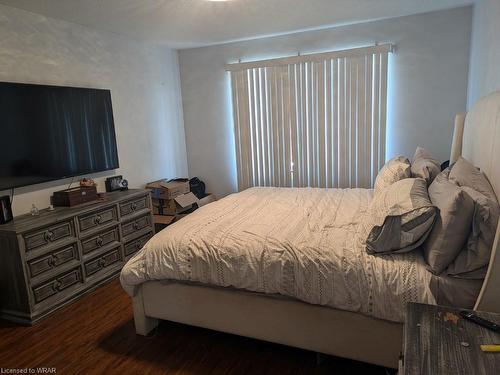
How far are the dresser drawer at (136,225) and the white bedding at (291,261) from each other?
117cm

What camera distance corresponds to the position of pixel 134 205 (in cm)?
351

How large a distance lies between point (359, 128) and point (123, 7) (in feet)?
8.86

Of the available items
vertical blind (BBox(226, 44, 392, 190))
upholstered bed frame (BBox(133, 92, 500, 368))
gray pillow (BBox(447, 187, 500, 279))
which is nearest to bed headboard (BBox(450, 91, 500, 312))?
upholstered bed frame (BBox(133, 92, 500, 368))

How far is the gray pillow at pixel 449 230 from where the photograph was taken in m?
1.51

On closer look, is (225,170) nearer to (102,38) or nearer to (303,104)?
(303,104)

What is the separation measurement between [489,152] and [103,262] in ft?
9.85

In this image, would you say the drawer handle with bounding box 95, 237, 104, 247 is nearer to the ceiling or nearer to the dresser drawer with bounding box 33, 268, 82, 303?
the dresser drawer with bounding box 33, 268, 82, 303

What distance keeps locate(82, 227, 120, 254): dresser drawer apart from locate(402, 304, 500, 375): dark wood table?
2.60 metres

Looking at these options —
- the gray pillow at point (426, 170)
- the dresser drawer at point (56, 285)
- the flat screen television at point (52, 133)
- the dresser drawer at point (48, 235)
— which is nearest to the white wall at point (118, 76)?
the flat screen television at point (52, 133)

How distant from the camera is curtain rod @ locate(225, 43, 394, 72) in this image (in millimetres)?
3789

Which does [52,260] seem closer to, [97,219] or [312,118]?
[97,219]

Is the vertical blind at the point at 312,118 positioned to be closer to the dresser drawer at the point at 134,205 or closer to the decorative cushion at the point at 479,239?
the dresser drawer at the point at 134,205

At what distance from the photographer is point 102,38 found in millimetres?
3670

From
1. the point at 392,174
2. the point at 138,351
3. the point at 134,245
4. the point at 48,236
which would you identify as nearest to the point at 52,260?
the point at 48,236
